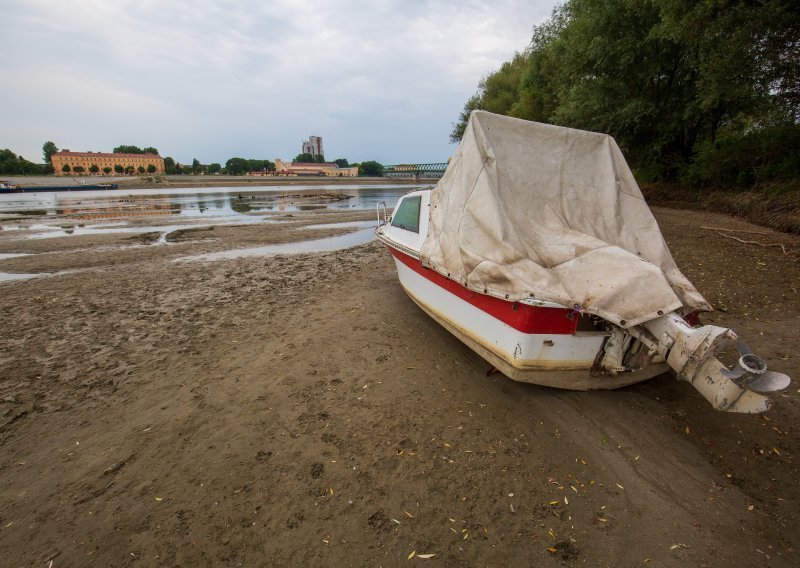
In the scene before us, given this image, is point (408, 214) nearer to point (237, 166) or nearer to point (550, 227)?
point (550, 227)

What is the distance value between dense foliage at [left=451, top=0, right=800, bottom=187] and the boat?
35.8ft

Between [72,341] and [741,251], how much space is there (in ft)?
48.2

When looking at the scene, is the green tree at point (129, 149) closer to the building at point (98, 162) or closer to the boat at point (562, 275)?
the building at point (98, 162)

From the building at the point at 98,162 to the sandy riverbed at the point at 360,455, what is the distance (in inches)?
5567

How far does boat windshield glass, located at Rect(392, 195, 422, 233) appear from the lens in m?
6.71

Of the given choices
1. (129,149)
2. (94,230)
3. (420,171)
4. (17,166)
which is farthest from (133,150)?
(94,230)

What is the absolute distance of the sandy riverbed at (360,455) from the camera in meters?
2.72

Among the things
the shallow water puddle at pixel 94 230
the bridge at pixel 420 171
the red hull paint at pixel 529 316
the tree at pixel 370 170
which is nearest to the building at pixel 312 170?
the tree at pixel 370 170

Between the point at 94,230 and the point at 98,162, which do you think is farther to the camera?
the point at 98,162

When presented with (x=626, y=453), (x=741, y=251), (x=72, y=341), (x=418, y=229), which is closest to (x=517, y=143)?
(x=418, y=229)

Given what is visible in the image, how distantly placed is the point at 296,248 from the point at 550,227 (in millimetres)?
11037

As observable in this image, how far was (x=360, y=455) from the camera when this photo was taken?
11.7 feet

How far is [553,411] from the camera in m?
4.11

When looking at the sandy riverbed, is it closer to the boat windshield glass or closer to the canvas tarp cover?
the canvas tarp cover
